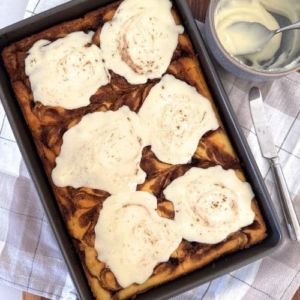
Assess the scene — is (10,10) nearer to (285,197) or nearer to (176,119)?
(176,119)

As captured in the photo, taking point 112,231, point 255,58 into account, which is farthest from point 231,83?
point 112,231

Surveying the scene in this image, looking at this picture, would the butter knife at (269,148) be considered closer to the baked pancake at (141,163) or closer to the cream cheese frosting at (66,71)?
the baked pancake at (141,163)

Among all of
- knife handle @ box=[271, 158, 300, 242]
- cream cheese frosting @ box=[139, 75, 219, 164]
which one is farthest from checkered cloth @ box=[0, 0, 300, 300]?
cream cheese frosting @ box=[139, 75, 219, 164]

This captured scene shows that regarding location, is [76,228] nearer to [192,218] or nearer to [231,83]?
[192,218]

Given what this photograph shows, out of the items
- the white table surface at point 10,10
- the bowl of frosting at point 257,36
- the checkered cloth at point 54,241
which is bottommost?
the checkered cloth at point 54,241

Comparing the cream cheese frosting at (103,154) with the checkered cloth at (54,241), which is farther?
the checkered cloth at (54,241)

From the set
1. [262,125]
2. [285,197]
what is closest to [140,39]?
[262,125]

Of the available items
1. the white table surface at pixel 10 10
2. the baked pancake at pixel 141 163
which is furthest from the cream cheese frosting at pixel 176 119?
the white table surface at pixel 10 10
